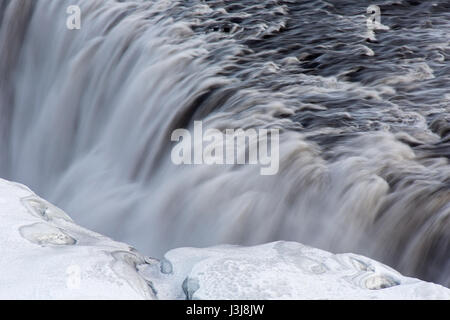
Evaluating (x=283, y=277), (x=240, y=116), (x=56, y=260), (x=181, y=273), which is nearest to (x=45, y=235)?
(x=56, y=260)

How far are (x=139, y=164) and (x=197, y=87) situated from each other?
57cm

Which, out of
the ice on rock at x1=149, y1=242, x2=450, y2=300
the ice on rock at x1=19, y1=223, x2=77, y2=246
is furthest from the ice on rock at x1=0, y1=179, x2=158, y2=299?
the ice on rock at x1=149, y1=242, x2=450, y2=300

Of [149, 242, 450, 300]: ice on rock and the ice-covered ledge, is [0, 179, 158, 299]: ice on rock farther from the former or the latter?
[149, 242, 450, 300]: ice on rock

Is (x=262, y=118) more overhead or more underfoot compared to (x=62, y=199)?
more overhead

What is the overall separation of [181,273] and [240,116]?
1.83 metres

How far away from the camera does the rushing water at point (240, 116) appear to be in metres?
3.28

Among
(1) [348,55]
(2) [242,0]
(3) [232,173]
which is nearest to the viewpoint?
(3) [232,173]

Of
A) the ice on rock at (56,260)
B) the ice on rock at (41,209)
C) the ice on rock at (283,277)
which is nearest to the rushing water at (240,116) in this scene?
the ice on rock at (283,277)

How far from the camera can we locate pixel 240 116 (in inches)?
159

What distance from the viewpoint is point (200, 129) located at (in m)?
4.06

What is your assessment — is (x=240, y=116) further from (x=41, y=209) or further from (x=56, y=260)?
(x=56, y=260)

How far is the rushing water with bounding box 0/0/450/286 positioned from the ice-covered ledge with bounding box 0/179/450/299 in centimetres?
71
